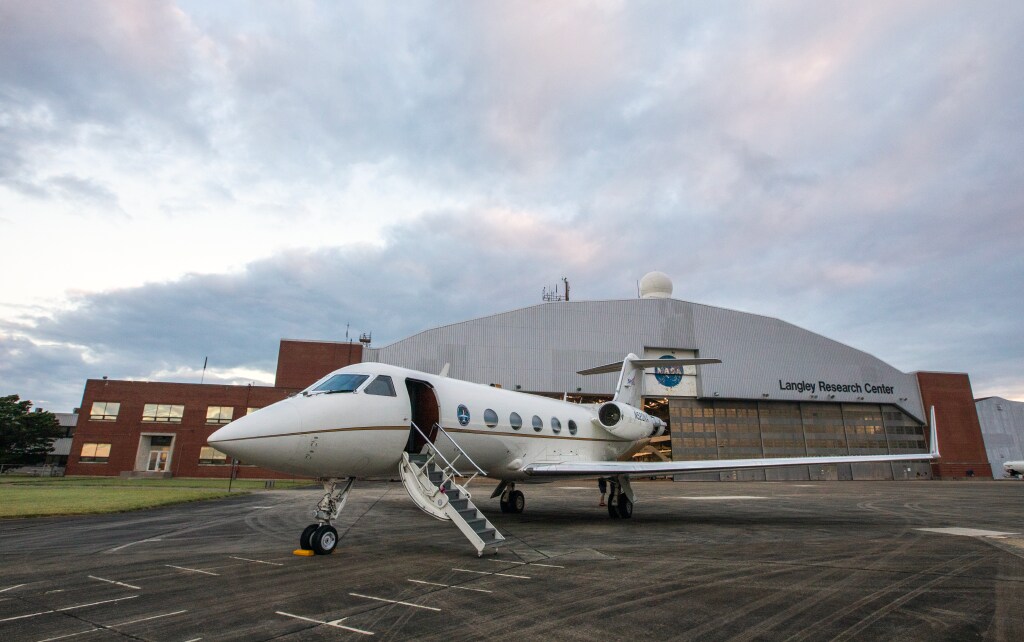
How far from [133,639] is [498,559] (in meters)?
5.20

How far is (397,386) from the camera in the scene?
32.9ft

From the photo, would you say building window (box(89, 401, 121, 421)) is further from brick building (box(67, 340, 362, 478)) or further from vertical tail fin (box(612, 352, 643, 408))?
vertical tail fin (box(612, 352, 643, 408))

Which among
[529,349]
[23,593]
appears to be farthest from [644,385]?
[23,593]

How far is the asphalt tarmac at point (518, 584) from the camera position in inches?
183

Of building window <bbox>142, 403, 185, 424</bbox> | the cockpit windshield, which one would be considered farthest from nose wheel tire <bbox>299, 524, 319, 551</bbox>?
building window <bbox>142, 403, 185, 424</bbox>

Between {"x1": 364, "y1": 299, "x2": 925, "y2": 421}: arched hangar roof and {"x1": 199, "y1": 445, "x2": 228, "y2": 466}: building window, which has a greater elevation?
{"x1": 364, "y1": 299, "x2": 925, "y2": 421}: arched hangar roof

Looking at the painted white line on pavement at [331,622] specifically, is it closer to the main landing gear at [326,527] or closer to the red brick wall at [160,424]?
the main landing gear at [326,527]

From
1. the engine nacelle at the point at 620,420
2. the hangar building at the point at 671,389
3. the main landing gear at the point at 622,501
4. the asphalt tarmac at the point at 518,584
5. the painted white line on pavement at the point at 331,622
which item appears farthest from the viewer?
the hangar building at the point at 671,389

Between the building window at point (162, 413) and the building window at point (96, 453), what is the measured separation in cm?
377

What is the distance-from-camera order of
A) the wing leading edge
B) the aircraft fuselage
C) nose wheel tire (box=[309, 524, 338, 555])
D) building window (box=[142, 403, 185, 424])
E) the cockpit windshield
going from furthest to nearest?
building window (box=[142, 403, 185, 424]) → the wing leading edge → the cockpit windshield → nose wheel tire (box=[309, 524, 338, 555]) → the aircraft fuselage

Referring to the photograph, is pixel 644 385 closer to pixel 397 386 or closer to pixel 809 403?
pixel 809 403

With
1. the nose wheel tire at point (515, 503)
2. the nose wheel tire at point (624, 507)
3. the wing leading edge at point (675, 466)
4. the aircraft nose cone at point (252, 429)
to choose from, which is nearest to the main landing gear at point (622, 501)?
the nose wheel tire at point (624, 507)

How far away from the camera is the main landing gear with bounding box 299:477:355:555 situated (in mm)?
8336

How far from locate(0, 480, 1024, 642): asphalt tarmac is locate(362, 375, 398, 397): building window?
2905mm
